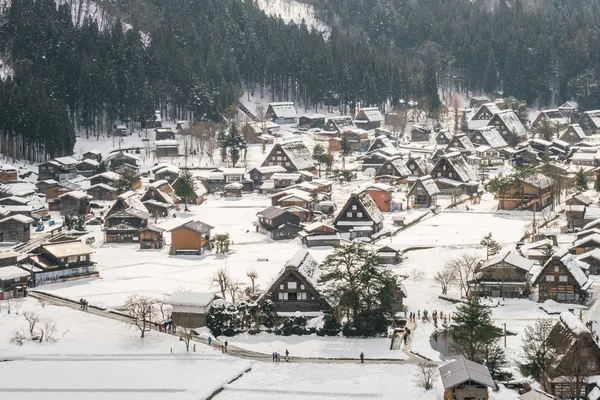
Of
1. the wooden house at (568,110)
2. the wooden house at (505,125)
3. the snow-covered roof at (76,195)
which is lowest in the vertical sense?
the snow-covered roof at (76,195)

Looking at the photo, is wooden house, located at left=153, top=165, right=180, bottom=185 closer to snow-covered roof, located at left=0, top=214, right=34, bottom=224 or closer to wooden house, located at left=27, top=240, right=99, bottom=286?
snow-covered roof, located at left=0, top=214, right=34, bottom=224

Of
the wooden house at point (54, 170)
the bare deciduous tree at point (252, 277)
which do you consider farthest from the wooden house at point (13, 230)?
the wooden house at point (54, 170)

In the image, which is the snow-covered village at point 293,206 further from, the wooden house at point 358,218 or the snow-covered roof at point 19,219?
the snow-covered roof at point 19,219

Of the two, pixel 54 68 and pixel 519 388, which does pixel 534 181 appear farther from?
pixel 54 68

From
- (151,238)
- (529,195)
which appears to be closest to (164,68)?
(151,238)

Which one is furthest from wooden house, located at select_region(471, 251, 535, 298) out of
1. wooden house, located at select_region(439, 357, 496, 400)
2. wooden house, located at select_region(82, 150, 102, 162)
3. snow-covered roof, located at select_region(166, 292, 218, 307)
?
wooden house, located at select_region(82, 150, 102, 162)
